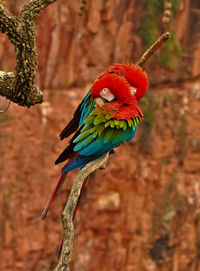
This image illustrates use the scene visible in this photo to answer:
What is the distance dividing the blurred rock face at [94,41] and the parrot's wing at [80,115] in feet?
7.53

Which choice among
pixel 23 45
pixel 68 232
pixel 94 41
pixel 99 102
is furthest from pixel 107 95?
pixel 94 41

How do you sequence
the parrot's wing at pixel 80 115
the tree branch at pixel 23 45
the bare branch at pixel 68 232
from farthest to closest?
the parrot's wing at pixel 80 115 → the tree branch at pixel 23 45 → the bare branch at pixel 68 232

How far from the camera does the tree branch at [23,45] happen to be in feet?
3.27

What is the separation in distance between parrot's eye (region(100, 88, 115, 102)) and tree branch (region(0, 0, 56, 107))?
0.86 feet

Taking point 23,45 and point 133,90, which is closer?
point 23,45

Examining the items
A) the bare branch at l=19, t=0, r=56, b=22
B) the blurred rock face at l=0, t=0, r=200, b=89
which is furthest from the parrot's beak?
the blurred rock face at l=0, t=0, r=200, b=89

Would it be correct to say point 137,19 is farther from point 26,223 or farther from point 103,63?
point 26,223

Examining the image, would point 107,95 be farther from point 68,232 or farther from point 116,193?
point 116,193

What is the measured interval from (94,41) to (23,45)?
343 cm

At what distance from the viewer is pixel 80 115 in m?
1.51

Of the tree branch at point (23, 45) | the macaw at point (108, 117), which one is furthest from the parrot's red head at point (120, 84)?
the tree branch at point (23, 45)

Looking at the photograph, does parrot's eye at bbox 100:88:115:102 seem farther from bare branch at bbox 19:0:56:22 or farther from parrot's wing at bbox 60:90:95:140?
bare branch at bbox 19:0:56:22

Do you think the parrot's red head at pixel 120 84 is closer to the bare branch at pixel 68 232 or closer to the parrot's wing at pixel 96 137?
the parrot's wing at pixel 96 137

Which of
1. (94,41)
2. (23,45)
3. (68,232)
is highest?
(94,41)
